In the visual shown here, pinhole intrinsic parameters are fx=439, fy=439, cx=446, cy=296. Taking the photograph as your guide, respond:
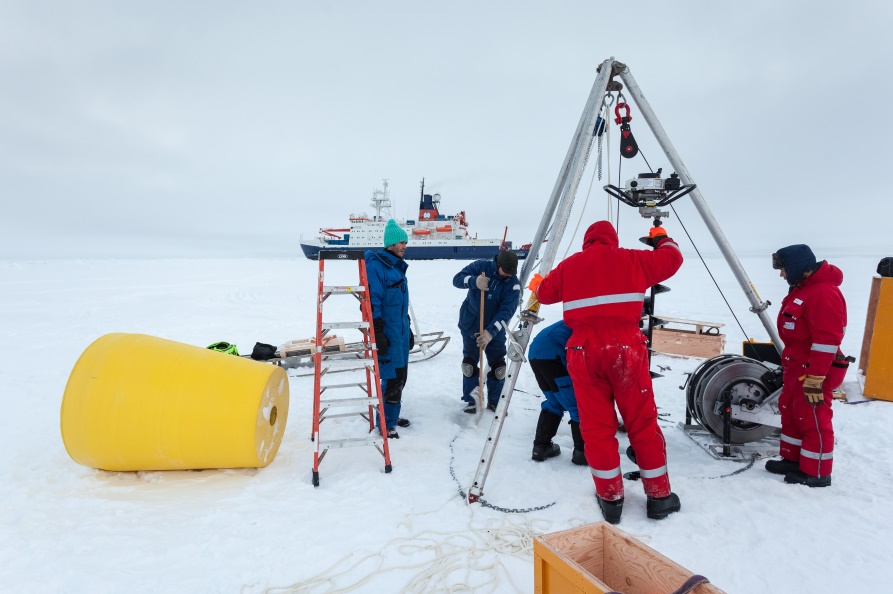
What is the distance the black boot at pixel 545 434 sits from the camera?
3.70 meters

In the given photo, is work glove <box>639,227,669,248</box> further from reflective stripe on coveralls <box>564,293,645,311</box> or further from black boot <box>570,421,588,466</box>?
black boot <box>570,421,588,466</box>

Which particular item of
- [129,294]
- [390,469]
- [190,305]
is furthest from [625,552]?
[129,294]

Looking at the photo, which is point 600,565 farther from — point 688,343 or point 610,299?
point 688,343

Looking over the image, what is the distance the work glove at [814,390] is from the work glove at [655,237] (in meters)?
1.48

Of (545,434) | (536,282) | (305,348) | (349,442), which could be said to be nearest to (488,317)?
(545,434)

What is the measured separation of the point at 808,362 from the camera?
3312 mm

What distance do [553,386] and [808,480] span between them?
1900 millimetres

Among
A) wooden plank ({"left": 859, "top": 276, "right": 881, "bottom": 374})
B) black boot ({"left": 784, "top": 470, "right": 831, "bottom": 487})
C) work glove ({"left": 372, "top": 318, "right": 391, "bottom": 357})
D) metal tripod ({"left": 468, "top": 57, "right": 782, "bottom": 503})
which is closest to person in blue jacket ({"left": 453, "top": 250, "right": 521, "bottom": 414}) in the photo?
metal tripod ({"left": 468, "top": 57, "right": 782, "bottom": 503})

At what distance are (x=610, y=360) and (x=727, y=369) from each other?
1743 millimetres

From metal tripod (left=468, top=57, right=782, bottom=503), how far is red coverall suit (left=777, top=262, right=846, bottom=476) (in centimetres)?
37

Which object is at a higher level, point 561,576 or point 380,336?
point 380,336

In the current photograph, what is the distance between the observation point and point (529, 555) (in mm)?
2477

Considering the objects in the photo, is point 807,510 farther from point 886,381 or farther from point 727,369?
point 886,381

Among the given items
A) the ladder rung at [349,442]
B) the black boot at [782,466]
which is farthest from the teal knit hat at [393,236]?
the black boot at [782,466]
